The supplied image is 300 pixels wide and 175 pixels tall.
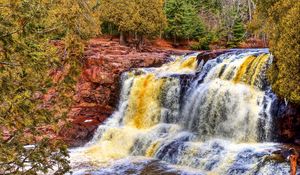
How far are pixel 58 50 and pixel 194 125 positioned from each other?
26.4 feet

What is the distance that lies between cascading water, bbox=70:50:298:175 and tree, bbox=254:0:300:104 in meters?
2.02

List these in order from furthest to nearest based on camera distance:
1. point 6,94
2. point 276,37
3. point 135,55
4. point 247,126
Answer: point 135,55, point 247,126, point 276,37, point 6,94

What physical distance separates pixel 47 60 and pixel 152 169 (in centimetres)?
1137

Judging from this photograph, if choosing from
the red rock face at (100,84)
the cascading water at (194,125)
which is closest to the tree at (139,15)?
the red rock face at (100,84)

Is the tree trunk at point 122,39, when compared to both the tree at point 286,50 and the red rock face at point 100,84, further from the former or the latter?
the tree at point 286,50

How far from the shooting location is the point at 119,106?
24.7m

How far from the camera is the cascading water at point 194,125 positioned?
16.0m

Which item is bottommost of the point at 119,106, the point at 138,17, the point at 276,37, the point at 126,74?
the point at 119,106

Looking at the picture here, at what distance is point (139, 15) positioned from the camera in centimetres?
3531

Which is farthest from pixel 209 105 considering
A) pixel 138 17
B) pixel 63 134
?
pixel 138 17

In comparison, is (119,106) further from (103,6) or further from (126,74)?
(103,6)

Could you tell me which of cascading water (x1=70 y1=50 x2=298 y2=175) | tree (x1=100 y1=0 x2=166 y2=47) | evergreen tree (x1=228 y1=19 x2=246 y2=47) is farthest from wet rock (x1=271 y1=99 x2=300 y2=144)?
evergreen tree (x1=228 y1=19 x2=246 y2=47)

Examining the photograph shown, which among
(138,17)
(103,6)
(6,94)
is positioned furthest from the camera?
(103,6)

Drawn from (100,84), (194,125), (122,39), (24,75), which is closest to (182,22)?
(122,39)
